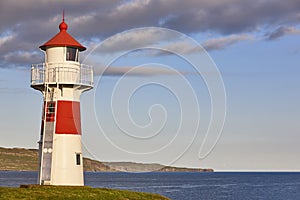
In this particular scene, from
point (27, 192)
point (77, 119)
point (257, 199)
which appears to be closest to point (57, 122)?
point (77, 119)

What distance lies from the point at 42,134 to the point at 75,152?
2.57 metres

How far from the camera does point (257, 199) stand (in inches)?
3792

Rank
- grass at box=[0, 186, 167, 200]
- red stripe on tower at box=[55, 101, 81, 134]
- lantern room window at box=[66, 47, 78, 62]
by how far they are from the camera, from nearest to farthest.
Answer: grass at box=[0, 186, 167, 200] → red stripe on tower at box=[55, 101, 81, 134] → lantern room window at box=[66, 47, 78, 62]

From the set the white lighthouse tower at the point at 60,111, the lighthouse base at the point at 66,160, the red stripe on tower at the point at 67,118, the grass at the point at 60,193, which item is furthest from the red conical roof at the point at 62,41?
the grass at the point at 60,193

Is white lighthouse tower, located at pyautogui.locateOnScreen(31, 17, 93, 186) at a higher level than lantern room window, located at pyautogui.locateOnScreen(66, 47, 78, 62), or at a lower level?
lower

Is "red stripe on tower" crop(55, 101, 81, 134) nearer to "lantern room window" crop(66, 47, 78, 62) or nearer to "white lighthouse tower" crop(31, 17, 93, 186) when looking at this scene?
"white lighthouse tower" crop(31, 17, 93, 186)

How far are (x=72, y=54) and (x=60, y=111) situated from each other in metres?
4.00

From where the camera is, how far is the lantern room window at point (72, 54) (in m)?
37.8

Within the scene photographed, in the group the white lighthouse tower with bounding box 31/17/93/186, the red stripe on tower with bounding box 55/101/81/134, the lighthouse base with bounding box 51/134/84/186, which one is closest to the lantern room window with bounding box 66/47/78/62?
the white lighthouse tower with bounding box 31/17/93/186

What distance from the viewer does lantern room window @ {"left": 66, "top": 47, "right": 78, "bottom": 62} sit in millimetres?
37812

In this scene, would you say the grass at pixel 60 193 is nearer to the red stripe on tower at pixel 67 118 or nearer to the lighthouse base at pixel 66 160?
the lighthouse base at pixel 66 160

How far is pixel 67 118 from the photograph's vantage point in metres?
37.4

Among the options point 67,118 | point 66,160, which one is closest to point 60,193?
point 66,160

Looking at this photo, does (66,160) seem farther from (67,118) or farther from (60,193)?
(60,193)
